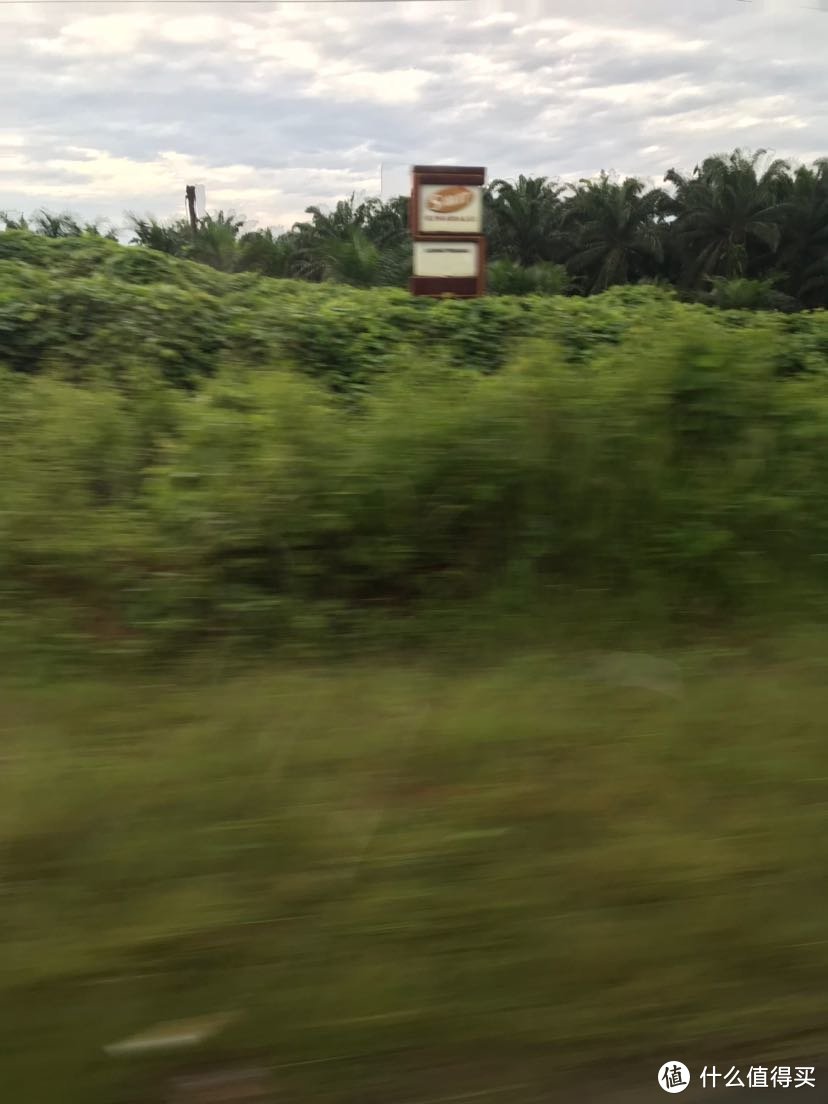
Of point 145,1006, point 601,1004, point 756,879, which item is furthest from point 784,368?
point 145,1006

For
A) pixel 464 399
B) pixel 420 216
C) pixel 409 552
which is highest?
pixel 420 216

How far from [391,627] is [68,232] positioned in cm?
1838

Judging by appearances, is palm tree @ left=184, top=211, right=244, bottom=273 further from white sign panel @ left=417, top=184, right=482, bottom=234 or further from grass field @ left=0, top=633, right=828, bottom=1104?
grass field @ left=0, top=633, right=828, bottom=1104

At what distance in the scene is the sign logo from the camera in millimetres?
13023

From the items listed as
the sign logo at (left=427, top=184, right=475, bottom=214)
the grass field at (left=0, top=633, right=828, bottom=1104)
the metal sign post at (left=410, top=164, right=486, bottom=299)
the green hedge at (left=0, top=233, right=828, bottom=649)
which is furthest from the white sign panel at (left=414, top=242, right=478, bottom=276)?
the grass field at (left=0, top=633, right=828, bottom=1104)

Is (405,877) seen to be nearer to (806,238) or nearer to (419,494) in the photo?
(419,494)

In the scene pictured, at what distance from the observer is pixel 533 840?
9.91ft

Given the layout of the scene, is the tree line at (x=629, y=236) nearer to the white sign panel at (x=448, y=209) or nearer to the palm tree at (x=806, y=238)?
the palm tree at (x=806, y=238)

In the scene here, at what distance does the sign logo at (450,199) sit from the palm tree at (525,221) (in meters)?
11.1

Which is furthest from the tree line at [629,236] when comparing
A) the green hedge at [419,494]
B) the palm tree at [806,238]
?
the green hedge at [419,494]

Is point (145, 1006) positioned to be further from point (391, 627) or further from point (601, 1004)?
point (391, 627)

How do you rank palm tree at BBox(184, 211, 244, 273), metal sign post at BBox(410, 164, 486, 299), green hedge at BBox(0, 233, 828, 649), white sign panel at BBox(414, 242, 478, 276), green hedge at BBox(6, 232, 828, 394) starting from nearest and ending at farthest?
green hedge at BBox(0, 233, 828, 649) < green hedge at BBox(6, 232, 828, 394) < metal sign post at BBox(410, 164, 486, 299) < white sign panel at BBox(414, 242, 478, 276) < palm tree at BBox(184, 211, 244, 273)

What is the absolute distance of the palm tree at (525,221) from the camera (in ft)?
78.8

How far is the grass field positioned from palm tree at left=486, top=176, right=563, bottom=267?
22.0 meters
